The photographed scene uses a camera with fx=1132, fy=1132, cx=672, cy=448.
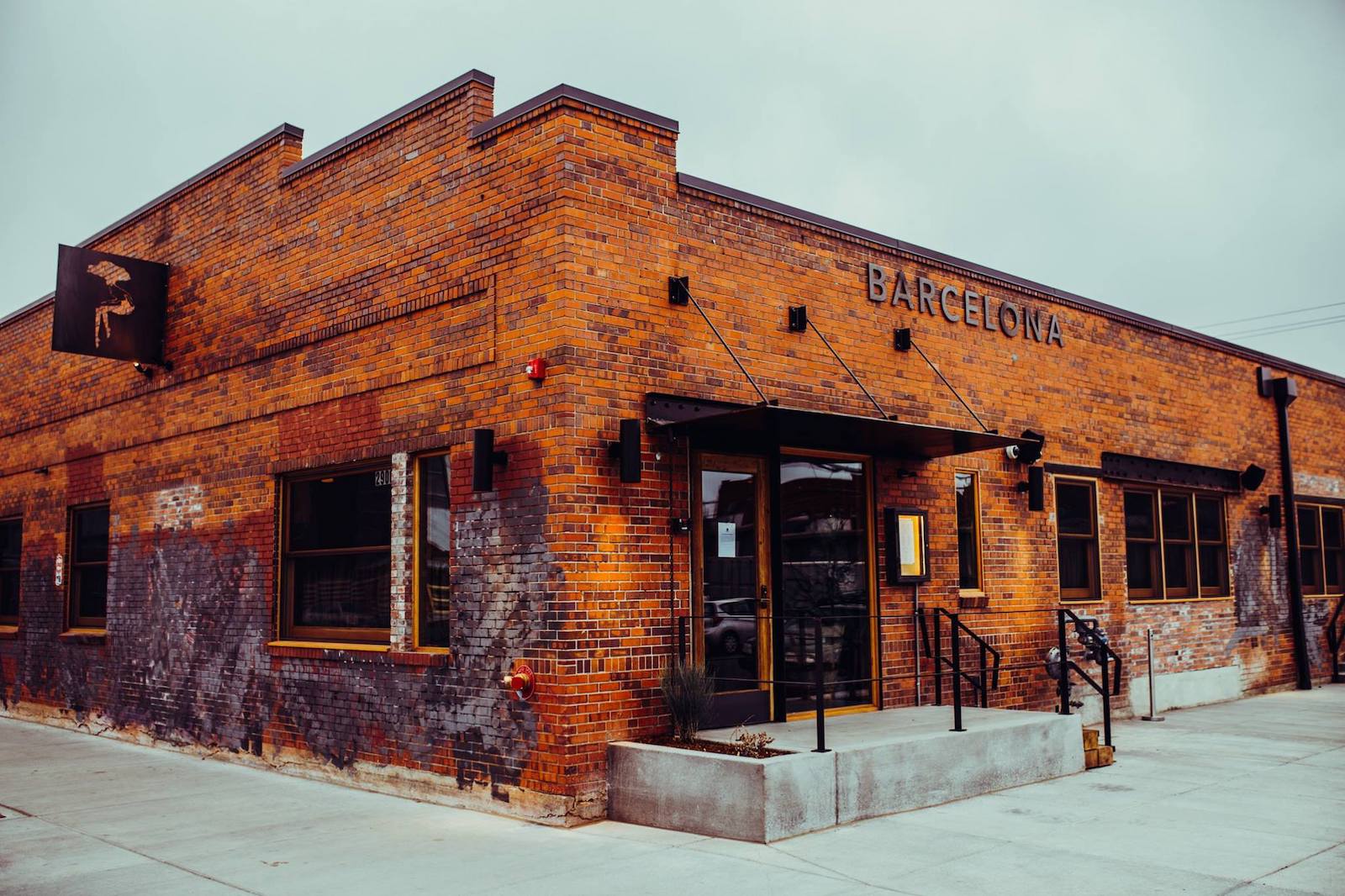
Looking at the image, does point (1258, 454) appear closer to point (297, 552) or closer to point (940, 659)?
point (940, 659)

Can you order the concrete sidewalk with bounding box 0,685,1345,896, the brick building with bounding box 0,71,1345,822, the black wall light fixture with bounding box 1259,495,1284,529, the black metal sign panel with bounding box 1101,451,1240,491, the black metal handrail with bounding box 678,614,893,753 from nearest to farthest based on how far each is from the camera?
the concrete sidewalk with bounding box 0,685,1345,896, the black metal handrail with bounding box 678,614,893,753, the brick building with bounding box 0,71,1345,822, the black metal sign panel with bounding box 1101,451,1240,491, the black wall light fixture with bounding box 1259,495,1284,529

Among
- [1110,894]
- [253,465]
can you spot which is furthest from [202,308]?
[1110,894]

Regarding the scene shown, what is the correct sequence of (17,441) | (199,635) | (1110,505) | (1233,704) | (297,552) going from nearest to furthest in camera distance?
1. (297,552)
2. (199,635)
3. (1110,505)
4. (1233,704)
5. (17,441)

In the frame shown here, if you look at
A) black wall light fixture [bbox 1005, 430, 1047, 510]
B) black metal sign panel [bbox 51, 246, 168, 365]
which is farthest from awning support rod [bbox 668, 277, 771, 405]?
black metal sign panel [bbox 51, 246, 168, 365]

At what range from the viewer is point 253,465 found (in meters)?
10.9

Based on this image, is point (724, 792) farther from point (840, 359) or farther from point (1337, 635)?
point (1337, 635)

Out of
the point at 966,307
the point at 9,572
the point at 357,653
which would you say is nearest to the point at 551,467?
the point at 357,653

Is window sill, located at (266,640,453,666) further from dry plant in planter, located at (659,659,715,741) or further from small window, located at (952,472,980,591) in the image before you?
small window, located at (952,472,980,591)

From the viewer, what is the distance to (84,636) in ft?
43.1

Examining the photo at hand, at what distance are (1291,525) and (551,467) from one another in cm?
1279

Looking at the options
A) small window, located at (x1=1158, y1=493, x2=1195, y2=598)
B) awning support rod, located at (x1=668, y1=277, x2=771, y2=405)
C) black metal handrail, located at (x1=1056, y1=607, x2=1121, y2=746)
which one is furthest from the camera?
small window, located at (x1=1158, y1=493, x2=1195, y2=598)

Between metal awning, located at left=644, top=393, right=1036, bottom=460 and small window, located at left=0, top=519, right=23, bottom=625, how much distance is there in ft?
37.1

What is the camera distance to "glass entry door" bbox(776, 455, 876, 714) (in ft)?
31.4

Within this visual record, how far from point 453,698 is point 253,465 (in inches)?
148
